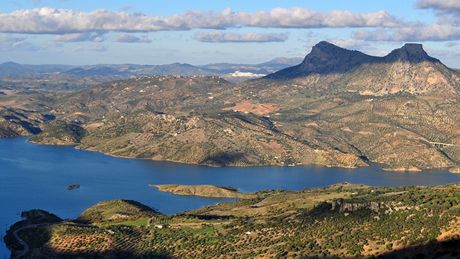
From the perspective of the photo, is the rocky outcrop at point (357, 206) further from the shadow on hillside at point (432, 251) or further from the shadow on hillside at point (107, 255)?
the shadow on hillside at point (107, 255)

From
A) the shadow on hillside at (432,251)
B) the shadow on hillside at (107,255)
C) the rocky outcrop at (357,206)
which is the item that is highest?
the shadow on hillside at (432,251)

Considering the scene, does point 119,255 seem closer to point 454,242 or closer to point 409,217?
point 409,217

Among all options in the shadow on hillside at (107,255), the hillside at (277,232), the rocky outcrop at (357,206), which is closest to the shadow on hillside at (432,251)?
the hillside at (277,232)

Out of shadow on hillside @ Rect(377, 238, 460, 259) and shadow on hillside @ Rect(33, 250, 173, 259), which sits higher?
shadow on hillside @ Rect(377, 238, 460, 259)

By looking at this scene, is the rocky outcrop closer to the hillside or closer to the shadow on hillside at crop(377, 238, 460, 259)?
the hillside

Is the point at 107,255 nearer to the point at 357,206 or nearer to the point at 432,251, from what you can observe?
the point at 357,206

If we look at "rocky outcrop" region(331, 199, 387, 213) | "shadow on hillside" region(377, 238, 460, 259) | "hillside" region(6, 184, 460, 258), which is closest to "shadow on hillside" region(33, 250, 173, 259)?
"hillside" region(6, 184, 460, 258)

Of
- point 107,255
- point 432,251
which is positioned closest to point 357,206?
point 432,251

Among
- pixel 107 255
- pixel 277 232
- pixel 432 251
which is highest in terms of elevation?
pixel 432 251
